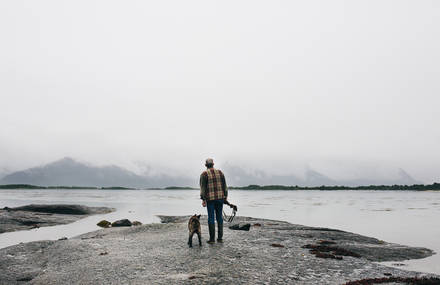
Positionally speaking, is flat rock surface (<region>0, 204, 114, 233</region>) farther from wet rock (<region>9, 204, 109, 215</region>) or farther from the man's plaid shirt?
the man's plaid shirt

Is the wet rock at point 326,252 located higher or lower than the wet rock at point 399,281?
lower

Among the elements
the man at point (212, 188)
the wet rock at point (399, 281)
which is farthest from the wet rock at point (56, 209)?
the wet rock at point (399, 281)

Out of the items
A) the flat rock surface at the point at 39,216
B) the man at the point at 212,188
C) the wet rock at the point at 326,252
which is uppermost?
the man at the point at 212,188

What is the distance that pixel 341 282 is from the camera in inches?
555

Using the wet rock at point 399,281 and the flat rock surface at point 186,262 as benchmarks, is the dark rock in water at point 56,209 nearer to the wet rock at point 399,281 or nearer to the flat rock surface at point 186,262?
the flat rock surface at point 186,262

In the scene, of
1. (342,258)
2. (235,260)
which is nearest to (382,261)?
(342,258)

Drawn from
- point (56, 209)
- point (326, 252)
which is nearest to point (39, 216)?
point (56, 209)

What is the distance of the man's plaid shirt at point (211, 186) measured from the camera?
17734 millimetres

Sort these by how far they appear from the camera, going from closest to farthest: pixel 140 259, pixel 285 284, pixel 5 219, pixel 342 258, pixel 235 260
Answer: pixel 285 284, pixel 235 260, pixel 140 259, pixel 342 258, pixel 5 219

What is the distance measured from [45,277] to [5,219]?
33.1 m

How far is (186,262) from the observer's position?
1617 centimetres

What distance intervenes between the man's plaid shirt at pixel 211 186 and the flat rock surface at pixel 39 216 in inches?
1255

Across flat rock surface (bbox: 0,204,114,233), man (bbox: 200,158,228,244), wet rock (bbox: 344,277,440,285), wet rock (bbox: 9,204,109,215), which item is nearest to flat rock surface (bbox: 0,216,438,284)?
wet rock (bbox: 344,277,440,285)

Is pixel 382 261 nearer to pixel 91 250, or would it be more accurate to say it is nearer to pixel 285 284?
pixel 285 284
